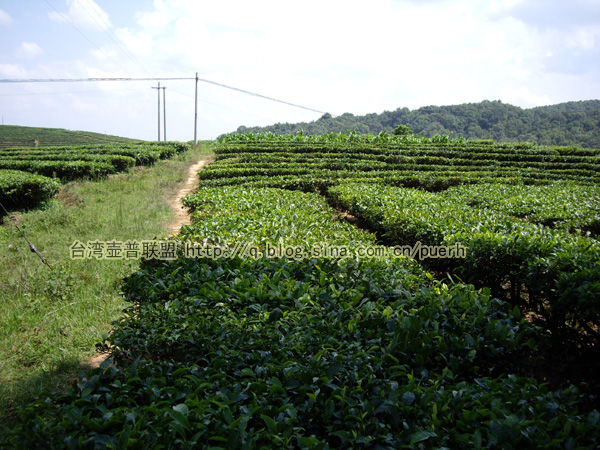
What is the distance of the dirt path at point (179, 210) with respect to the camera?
13.7 feet

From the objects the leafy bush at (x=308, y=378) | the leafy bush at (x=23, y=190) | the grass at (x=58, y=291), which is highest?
the leafy bush at (x=23, y=190)

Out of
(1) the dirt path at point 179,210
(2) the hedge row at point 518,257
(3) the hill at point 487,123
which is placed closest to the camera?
(2) the hedge row at point 518,257

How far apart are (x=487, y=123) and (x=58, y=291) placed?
75369mm

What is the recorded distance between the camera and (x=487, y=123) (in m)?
68.0

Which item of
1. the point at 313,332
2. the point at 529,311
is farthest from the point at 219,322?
the point at 529,311

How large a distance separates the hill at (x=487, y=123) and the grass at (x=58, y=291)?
4797 centimetres

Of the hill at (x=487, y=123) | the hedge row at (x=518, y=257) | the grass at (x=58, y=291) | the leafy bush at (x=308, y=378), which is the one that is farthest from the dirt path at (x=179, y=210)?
the hill at (x=487, y=123)

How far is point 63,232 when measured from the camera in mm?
9039

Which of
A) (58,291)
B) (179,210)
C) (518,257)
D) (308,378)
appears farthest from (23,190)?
(518,257)

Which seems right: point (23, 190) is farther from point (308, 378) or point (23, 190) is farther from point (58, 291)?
point (308, 378)

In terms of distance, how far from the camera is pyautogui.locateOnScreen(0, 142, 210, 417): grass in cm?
392

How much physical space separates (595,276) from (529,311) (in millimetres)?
1751

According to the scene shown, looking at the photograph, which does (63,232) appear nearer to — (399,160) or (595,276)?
(595,276)

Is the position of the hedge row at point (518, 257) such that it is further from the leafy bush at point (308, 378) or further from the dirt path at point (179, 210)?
the dirt path at point (179, 210)
